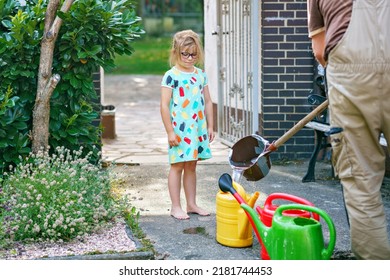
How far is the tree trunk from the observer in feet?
19.6

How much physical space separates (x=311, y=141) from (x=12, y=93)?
10.9 ft

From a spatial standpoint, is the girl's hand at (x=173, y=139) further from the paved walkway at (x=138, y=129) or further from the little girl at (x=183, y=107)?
the paved walkway at (x=138, y=129)

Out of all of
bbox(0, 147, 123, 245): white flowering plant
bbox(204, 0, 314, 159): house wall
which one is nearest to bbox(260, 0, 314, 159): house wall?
bbox(204, 0, 314, 159): house wall

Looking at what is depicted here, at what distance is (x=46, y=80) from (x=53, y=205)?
1.46 m

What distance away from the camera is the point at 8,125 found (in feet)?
19.9

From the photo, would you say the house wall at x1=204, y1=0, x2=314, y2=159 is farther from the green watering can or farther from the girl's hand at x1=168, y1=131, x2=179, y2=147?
the green watering can

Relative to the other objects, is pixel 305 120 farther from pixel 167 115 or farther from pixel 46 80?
Answer: pixel 46 80

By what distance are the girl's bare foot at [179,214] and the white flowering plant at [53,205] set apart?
→ 1.34 ft

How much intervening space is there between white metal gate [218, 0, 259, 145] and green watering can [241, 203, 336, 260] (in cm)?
416

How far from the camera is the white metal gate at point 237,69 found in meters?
8.26

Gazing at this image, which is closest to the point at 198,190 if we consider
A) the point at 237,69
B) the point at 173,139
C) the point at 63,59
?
the point at 173,139

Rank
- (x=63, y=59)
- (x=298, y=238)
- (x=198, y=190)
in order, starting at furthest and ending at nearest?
1. (x=198, y=190)
2. (x=63, y=59)
3. (x=298, y=238)

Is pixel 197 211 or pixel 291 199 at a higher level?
pixel 291 199

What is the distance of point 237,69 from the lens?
29.0ft
